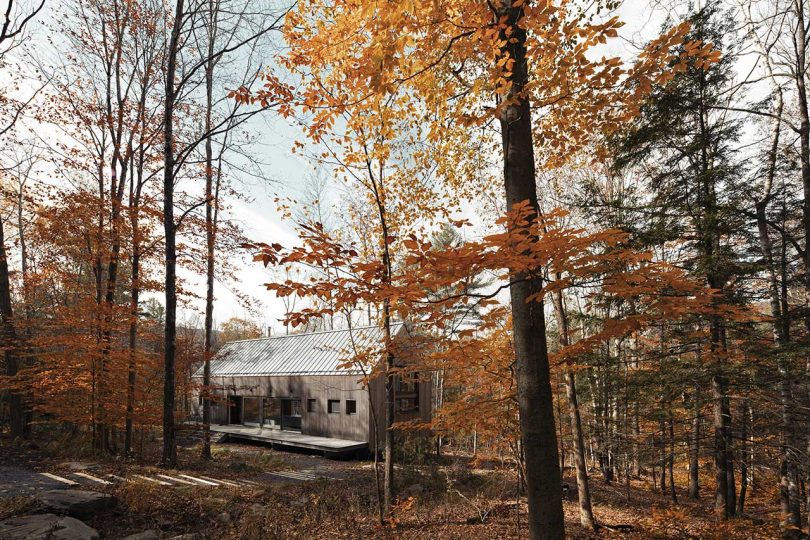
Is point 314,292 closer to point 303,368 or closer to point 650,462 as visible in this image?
point 650,462

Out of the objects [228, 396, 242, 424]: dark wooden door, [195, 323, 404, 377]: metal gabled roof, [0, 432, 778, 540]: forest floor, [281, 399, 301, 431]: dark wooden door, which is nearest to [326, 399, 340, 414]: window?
[195, 323, 404, 377]: metal gabled roof

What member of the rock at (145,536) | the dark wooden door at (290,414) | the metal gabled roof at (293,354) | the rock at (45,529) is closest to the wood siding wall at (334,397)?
the metal gabled roof at (293,354)

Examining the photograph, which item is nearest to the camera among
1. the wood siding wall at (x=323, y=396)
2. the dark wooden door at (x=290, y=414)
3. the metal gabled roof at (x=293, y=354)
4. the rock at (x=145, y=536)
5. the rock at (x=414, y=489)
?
the rock at (x=145, y=536)

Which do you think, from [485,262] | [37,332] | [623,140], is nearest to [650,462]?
[623,140]

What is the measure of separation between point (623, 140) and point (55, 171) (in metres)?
16.3

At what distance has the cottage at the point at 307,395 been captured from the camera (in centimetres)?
1695

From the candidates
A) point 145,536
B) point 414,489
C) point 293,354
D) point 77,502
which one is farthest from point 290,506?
point 293,354

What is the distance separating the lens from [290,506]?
317 inches

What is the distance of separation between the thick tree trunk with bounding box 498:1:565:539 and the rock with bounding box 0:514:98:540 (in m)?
5.31

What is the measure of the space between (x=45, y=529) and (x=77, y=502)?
1.09 metres

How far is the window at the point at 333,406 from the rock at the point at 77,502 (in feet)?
39.6

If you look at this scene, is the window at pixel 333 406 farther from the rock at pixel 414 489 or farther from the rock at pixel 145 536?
the rock at pixel 145 536

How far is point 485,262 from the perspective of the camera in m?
2.81

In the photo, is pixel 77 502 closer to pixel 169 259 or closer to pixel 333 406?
pixel 169 259
